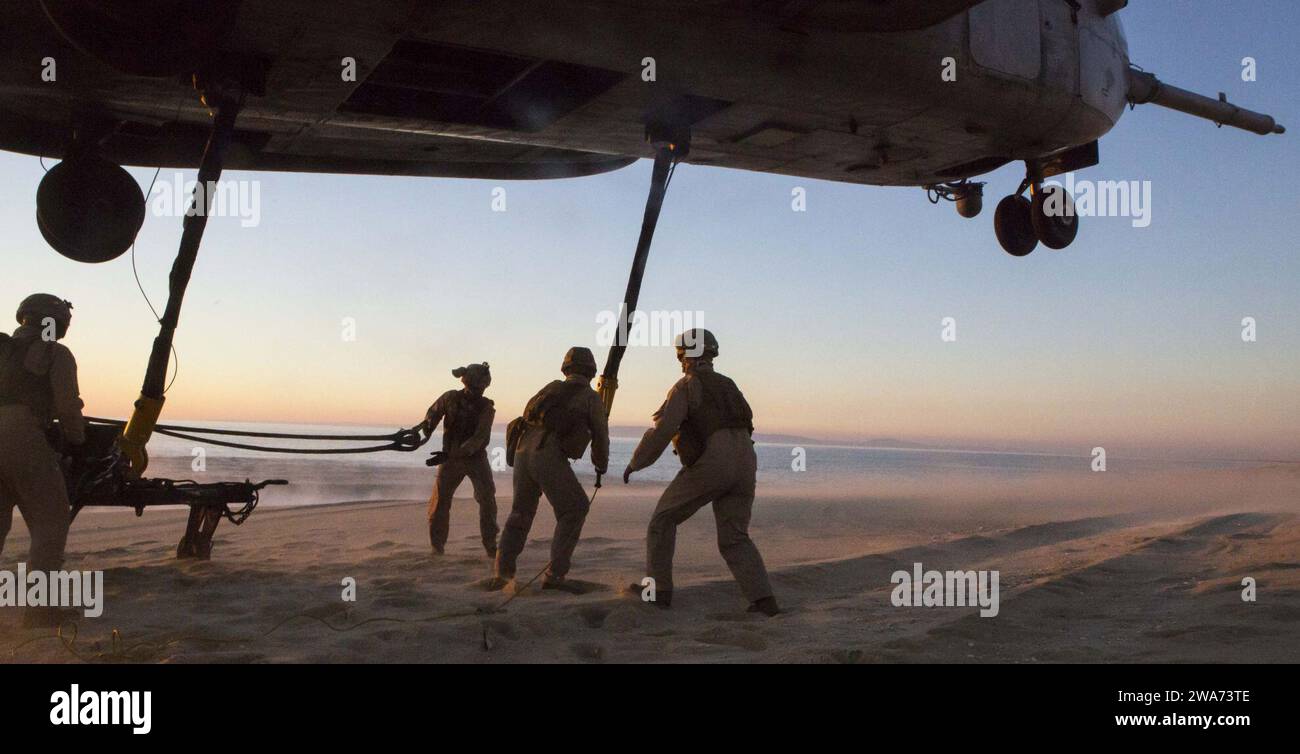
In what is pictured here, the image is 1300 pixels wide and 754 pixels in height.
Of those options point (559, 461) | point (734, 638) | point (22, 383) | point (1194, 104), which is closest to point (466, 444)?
point (559, 461)

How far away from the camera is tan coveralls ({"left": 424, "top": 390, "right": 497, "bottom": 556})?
7844 millimetres

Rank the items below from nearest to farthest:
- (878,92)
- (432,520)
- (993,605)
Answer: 1. (993,605)
2. (878,92)
3. (432,520)

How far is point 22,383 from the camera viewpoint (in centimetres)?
488

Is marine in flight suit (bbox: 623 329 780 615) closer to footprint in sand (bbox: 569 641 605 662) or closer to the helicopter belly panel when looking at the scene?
footprint in sand (bbox: 569 641 605 662)

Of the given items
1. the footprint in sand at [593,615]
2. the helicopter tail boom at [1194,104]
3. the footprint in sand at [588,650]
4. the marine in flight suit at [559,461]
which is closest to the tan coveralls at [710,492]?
the footprint in sand at [593,615]

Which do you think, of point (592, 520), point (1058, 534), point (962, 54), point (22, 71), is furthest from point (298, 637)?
point (1058, 534)

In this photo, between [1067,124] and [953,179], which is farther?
[953,179]

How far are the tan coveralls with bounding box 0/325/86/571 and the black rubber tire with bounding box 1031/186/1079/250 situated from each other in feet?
26.1

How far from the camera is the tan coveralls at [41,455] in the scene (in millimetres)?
4832

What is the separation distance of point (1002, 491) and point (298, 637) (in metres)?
18.9

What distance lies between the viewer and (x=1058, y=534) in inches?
410

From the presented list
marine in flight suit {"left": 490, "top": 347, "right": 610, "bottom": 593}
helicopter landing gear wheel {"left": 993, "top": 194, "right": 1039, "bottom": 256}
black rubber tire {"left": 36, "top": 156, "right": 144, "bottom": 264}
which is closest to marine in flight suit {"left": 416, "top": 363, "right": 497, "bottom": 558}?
marine in flight suit {"left": 490, "top": 347, "right": 610, "bottom": 593}

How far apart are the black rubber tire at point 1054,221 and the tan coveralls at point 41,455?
796 cm

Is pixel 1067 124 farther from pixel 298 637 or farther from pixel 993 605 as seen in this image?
pixel 298 637
